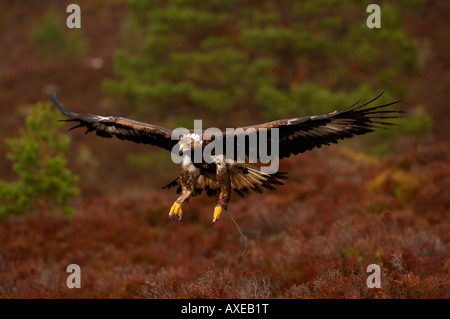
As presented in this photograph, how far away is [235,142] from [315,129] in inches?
34.5

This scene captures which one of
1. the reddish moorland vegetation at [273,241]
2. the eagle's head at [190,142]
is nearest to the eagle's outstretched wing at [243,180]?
the eagle's head at [190,142]

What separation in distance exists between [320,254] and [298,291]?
1370 mm

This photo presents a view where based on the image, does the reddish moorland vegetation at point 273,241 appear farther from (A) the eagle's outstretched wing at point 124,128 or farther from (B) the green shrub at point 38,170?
(A) the eagle's outstretched wing at point 124,128

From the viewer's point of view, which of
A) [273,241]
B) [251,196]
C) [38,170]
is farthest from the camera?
[251,196]

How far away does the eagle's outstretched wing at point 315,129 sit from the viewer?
443 centimetres

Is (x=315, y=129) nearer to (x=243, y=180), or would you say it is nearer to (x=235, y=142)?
(x=235, y=142)

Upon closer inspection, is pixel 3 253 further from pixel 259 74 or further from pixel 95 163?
pixel 95 163

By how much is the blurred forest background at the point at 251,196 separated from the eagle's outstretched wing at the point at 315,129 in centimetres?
148

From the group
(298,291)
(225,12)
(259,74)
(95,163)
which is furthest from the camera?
(95,163)

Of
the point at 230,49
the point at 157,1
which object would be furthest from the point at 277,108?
the point at 157,1

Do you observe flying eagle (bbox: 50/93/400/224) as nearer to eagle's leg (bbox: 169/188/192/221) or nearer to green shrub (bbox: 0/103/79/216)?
eagle's leg (bbox: 169/188/192/221)

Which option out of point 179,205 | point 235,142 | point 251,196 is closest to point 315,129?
point 235,142

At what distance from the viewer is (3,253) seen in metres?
8.20

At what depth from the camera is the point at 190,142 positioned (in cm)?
475
